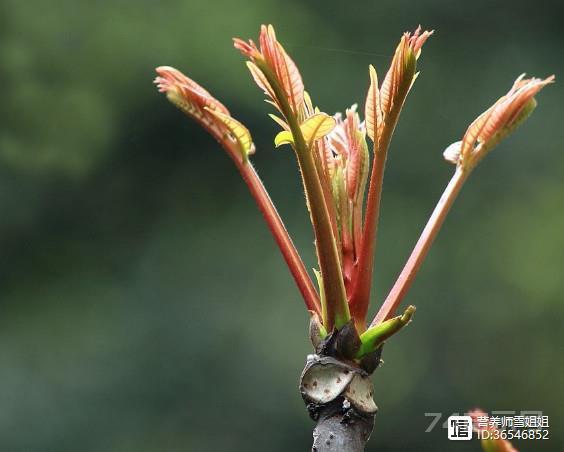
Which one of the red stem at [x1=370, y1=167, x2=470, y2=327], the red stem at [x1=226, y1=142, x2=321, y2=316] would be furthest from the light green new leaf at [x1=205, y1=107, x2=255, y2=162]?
the red stem at [x1=370, y1=167, x2=470, y2=327]

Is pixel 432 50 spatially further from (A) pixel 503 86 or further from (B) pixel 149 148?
(B) pixel 149 148

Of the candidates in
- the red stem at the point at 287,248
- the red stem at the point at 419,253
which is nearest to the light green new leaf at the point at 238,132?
the red stem at the point at 287,248

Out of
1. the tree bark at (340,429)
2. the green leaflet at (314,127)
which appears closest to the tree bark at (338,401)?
the tree bark at (340,429)

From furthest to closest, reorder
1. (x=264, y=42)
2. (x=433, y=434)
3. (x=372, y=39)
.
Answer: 1. (x=372, y=39)
2. (x=433, y=434)
3. (x=264, y=42)

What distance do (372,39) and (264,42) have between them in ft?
8.87

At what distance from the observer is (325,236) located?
62 centimetres

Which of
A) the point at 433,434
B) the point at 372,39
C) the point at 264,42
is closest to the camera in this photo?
the point at 264,42

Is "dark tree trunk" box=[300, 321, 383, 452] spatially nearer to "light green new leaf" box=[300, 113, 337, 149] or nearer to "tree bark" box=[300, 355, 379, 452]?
"tree bark" box=[300, 355, 379, 452]

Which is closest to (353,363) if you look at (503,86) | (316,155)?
(316,155)

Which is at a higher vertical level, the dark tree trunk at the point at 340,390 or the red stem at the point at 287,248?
the red stem at the point at 287,248

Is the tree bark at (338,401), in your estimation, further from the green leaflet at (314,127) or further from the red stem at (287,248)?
the green leaflet at (314,127)

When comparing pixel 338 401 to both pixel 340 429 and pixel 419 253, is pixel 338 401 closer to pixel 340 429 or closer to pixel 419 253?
pixel 340 429

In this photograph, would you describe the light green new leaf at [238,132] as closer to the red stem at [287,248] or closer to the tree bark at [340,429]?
the red stem at [287,248]

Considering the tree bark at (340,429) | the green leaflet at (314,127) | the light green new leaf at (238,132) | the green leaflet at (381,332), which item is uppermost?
the light green new leaf at (238,132)
